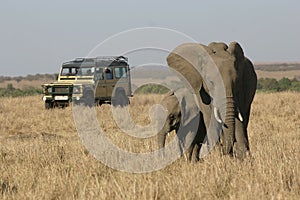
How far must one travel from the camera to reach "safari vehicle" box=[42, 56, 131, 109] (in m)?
24.9

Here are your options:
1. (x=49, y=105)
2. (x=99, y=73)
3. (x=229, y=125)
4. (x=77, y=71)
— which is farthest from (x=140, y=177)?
(x=77, y=71)

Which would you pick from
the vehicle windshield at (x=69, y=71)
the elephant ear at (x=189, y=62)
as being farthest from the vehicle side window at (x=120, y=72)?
the elephant ear at (x=189, y=62)

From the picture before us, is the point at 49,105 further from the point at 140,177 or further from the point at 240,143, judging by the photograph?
the point at 140,177

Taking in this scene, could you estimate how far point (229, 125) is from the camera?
8.21m

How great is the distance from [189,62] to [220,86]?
1245mm

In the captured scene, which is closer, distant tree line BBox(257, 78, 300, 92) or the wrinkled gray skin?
the wrinkled gray skin

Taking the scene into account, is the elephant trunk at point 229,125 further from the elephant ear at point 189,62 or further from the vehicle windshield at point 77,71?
the vehicle windshield at point 77,71

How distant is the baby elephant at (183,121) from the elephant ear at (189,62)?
59 cm

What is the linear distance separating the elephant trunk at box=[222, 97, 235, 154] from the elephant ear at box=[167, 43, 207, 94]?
106cm

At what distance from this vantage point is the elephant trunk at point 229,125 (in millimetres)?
8148

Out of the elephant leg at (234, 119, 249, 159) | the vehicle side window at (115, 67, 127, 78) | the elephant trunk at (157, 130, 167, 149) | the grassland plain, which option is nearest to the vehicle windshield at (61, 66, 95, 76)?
the vehicle side window at (115, 67, 127, 78)

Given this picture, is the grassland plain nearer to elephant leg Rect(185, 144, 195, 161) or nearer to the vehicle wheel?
elephant leg Rect(185, 144, 195, 161)

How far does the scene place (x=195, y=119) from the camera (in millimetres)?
9883

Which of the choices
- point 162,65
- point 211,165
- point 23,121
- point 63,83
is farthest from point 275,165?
point 63,83
